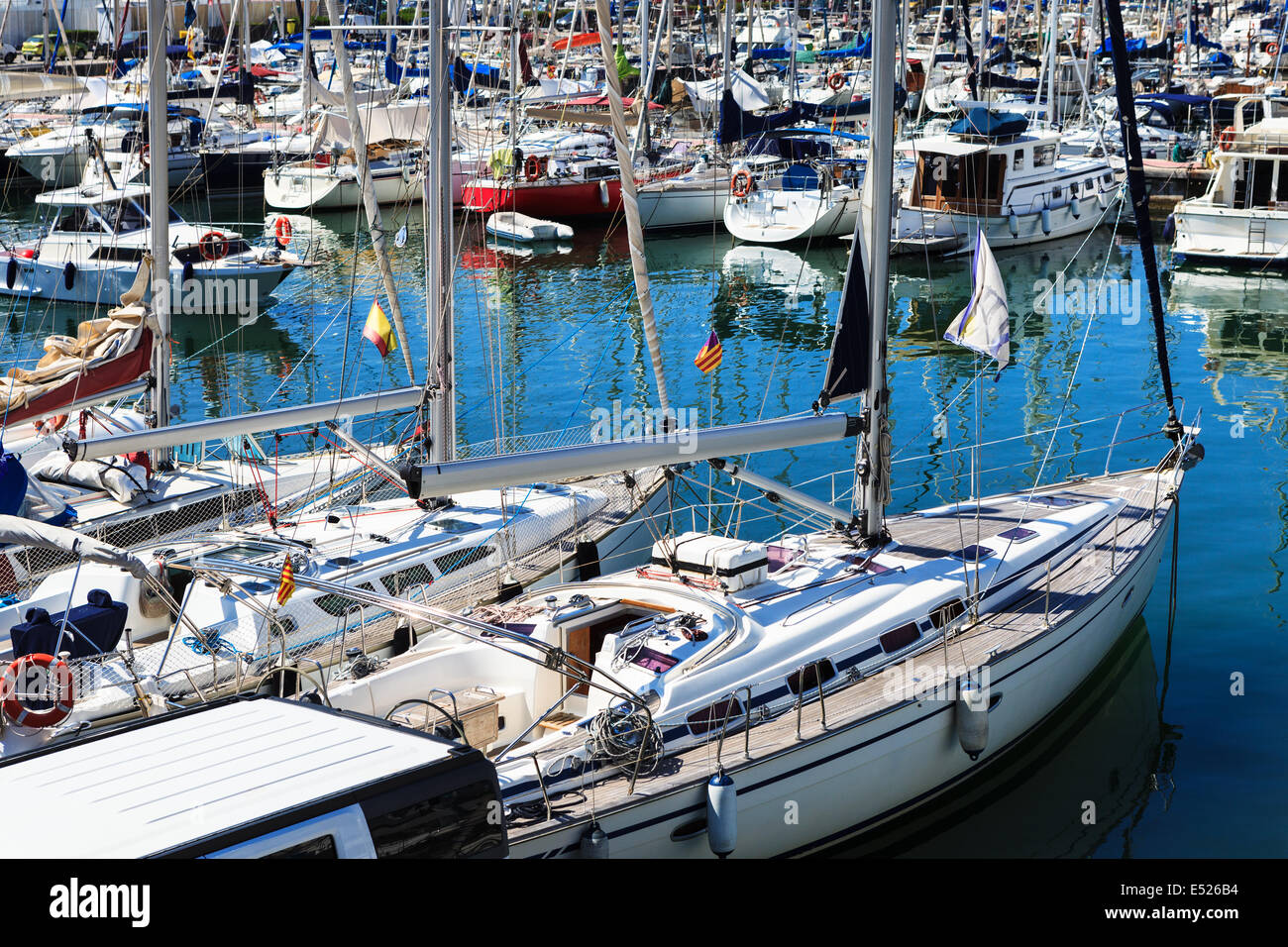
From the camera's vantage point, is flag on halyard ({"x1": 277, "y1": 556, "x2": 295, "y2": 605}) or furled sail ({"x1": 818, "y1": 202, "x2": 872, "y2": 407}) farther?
furled sail ({"x1": 818, "y1": 202, "x2": 872, "y2": 407})

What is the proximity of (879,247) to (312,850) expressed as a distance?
895 cm

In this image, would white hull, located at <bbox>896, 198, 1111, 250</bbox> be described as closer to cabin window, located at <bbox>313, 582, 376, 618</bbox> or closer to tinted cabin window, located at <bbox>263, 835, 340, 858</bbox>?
cabin window, located at <bbox>313, 582, 376, 618</bbox>

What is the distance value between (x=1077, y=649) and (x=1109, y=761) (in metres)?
1.34

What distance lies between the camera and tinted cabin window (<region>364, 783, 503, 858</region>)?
8867 millimetres

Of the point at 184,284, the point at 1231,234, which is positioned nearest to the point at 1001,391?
the point at 1231,234

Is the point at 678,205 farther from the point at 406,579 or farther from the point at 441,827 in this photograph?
the point at 441,827

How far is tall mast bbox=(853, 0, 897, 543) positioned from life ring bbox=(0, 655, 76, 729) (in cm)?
837

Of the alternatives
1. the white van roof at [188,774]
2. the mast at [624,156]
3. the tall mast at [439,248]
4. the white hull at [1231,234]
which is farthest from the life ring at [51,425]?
the white hull at [1231,234]

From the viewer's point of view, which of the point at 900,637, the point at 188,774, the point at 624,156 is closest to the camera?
the point at 188,774

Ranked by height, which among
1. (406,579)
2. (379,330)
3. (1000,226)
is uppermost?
(1000,226)

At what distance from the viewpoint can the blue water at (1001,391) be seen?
15.4 meters

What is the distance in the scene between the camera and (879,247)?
14.7 m

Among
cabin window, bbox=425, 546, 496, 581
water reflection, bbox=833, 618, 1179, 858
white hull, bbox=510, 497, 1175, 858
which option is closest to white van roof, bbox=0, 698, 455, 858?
white hull, bbox=510, 497, 1175, 858

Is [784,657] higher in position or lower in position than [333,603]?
higher
